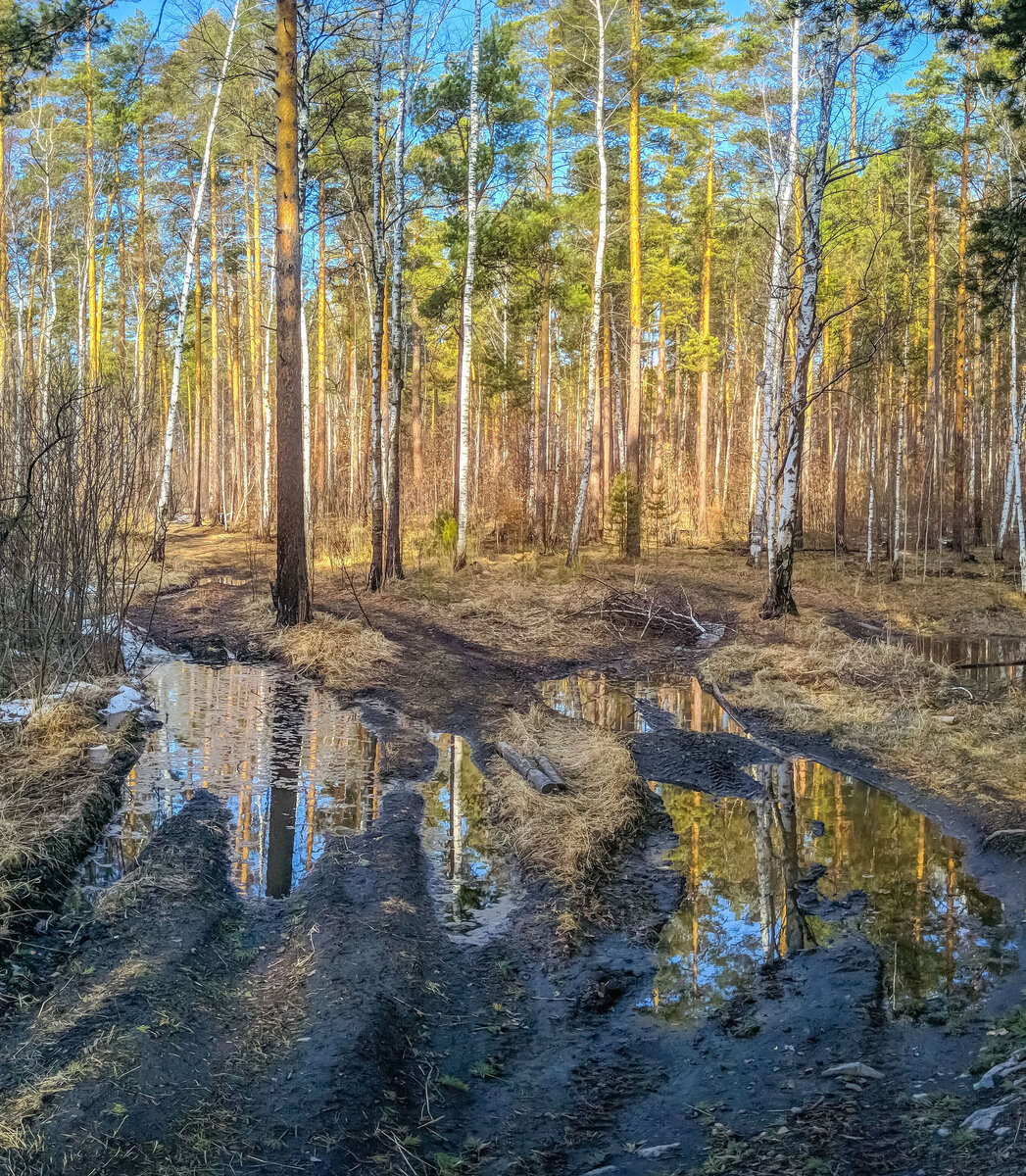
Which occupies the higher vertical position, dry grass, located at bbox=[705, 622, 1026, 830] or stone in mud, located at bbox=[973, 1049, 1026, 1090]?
dry grass, located at bbox=[705, 622, 1026, 830]

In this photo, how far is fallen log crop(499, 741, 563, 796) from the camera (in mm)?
7383

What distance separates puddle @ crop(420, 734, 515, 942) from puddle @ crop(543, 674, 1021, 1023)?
112 centimetres

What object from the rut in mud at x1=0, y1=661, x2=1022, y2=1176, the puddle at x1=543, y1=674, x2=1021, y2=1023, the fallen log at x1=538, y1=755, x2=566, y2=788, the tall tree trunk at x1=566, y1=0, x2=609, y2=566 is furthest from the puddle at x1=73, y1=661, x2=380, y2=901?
the tall tree trunk at x1=566, y1=0, x2=609, y2=566

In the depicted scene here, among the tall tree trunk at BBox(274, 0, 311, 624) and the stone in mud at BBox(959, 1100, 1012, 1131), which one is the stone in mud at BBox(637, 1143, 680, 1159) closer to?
the stone in mud at BBox(959, 1100, 1012, 1131)

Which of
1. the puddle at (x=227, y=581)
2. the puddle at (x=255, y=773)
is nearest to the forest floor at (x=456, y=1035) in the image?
the puddle at (x=255, y=773)

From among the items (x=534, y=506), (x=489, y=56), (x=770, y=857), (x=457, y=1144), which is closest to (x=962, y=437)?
(x=534, y=506)

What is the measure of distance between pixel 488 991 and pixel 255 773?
161 inches

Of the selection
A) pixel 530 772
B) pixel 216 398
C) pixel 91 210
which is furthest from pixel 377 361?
pixel 216 398

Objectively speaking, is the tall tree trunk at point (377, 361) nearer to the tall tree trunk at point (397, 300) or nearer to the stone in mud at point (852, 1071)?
the tall tree trunk at point (397, 300)

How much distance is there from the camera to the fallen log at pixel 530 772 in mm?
7383

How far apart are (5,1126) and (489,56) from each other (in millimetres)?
21187

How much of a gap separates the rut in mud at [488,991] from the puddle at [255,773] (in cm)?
4

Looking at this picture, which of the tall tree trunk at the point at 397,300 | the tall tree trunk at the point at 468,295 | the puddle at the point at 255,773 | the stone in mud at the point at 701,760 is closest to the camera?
the puddle at the point at 255,773

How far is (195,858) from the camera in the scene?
19.9 feet
